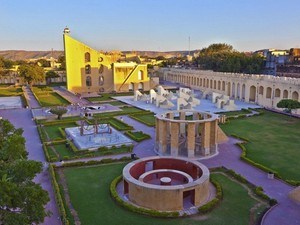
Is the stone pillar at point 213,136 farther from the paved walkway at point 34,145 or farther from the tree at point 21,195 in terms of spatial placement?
the tree at point 21,195

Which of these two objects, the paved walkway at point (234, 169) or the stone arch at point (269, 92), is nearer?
the paved walkway at point (234, 169)

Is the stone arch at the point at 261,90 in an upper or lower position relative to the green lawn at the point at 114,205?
upper

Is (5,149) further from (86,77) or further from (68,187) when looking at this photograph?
(86,77)

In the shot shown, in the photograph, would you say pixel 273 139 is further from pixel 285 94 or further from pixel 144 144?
pixel 285 94

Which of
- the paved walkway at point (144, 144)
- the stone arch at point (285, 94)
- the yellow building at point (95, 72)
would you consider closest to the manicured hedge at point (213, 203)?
the paved walkway at point (144, 144)

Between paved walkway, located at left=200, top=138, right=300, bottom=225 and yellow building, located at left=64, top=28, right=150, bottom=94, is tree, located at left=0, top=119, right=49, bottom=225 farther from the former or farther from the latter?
yellow building, located at left=64, top=28, right=150, bottom=94

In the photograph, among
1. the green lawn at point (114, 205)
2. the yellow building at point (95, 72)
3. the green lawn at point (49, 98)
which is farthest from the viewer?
the yellow building at point (95, 72)

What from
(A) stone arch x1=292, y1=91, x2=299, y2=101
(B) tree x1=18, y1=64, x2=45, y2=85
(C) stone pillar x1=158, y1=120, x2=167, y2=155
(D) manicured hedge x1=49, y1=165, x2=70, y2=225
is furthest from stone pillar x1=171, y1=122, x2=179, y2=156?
(B) tree x1=18, y1=64, x2=45, y2=85
